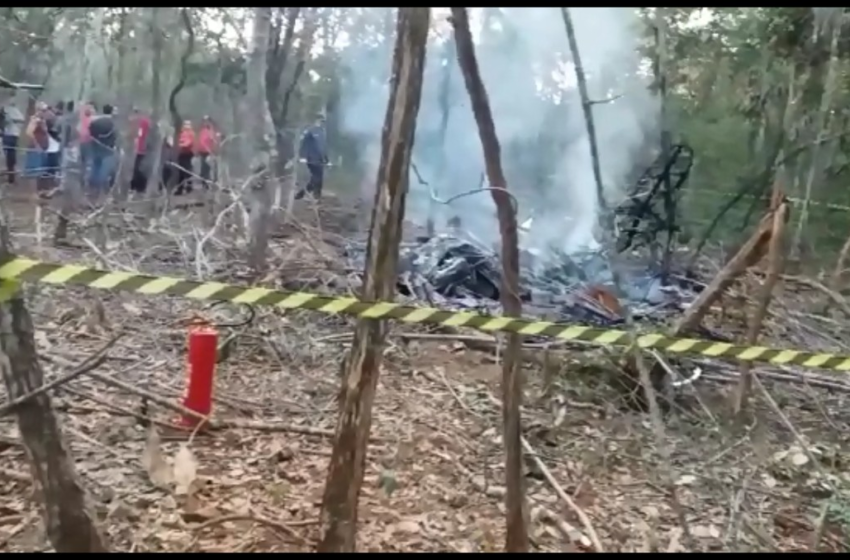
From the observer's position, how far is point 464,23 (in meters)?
2.82

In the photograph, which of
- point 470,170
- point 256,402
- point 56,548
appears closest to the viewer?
point 56,548

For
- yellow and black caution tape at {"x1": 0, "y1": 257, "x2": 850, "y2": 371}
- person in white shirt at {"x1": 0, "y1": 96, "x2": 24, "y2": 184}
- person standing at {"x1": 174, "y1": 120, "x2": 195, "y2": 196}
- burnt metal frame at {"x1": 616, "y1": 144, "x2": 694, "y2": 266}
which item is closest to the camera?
yellow and black caution tape at {"x1": 0, "y1": 257, "x2": 850, "y2": 371}

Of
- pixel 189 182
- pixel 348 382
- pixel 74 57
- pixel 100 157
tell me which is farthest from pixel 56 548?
pixel 74 57

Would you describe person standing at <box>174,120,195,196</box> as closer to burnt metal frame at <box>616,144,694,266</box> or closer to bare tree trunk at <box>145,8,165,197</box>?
bare tree trunk at <box>145,8,165,197</box>

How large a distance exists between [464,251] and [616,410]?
106 inches

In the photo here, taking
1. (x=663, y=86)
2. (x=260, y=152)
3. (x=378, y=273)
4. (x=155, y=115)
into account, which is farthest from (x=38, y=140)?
(x=378, y=273)

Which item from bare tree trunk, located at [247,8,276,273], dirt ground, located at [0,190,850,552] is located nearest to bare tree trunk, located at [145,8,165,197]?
bare tree trunk, located at [247,8,276,273]

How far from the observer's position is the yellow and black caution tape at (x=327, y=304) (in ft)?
6.48

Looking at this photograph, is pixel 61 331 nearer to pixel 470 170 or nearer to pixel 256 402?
pixel 256 402

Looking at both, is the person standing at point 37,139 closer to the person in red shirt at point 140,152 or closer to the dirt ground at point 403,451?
the person in red shirt at point 140,152

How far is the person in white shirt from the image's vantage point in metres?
8.72

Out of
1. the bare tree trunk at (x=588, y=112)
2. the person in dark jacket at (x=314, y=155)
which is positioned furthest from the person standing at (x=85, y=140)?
the bare tree trunk at (x=588, y=112)

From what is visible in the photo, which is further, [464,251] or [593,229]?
[593,229]

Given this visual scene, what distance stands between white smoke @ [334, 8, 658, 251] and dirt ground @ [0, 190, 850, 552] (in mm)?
4837
